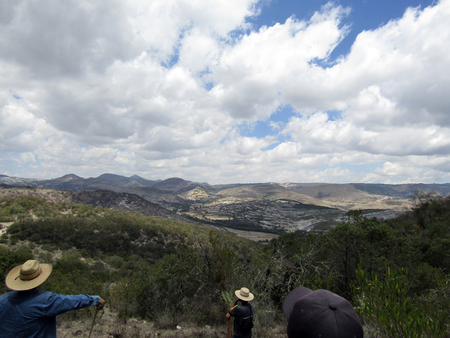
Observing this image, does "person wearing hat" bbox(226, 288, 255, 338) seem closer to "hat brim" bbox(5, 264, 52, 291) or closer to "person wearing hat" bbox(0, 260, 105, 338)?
"person wearing hat" bbox(0, 260, 105, 338)

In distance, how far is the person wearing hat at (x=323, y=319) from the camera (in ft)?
7.55

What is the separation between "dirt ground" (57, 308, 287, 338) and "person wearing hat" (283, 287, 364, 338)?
5.71m

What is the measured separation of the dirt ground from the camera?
710cm

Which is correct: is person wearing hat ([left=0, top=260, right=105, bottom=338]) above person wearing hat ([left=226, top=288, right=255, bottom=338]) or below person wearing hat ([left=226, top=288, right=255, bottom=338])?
above

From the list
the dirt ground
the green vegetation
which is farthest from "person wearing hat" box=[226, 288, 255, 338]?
the dirt ground

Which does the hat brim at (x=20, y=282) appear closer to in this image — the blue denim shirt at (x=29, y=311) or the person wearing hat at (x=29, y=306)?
the person wearing hat at (x=29, y=306)

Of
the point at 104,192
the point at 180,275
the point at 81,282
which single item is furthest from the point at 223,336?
the point at 104,192

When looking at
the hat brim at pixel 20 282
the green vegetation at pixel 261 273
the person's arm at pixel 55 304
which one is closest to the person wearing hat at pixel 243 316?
the green vegetation at pixel 261 273

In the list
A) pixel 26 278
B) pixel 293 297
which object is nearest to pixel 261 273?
pixel 293 297

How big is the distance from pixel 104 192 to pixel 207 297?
404 feet

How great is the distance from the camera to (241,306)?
208 inches

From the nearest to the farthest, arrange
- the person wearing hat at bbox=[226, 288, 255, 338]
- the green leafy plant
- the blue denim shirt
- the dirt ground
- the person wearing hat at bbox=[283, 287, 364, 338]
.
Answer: the person wearing hat at bbox=[283, 287, 364, 338]
the blue denim shirt
the green leafy plant
the person wearing hat at bbox=[226, 288, 255, 338]
the dirt ground

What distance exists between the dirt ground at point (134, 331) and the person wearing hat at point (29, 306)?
455 cm

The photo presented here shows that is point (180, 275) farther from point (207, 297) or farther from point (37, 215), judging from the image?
point (37, 215)
